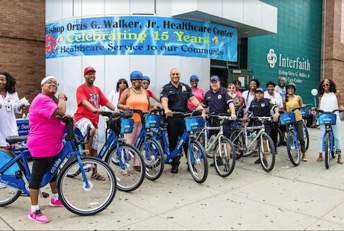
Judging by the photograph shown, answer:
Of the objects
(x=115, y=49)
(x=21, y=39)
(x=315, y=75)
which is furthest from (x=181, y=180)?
(x=315, y=75)

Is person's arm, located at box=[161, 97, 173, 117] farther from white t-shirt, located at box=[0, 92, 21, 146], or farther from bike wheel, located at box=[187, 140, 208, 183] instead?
white t-shirt, located at box=[0, 92, 21, 146]

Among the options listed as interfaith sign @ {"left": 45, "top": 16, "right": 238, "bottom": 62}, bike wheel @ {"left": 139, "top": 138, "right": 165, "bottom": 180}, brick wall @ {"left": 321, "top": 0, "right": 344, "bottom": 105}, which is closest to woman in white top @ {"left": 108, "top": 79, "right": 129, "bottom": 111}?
interfaith sign @ {"left": 45, "top": 16, "right": 238, "bottom": 62}

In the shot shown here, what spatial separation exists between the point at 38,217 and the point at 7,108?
2.18 metres

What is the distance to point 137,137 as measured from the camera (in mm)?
5883

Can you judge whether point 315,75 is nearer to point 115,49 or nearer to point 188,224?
point 115,49

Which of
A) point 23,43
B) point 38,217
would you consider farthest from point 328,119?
point 23,43

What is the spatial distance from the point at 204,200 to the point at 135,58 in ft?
15.9

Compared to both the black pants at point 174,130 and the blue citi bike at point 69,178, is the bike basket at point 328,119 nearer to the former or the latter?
the black pants at point 174,130

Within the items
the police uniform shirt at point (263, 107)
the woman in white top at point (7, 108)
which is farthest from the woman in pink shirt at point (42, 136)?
the police uniform shirt at point (263, 107)

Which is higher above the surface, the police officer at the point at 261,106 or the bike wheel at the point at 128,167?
the police officer at the point at 261,106

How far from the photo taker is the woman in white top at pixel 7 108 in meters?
5.14

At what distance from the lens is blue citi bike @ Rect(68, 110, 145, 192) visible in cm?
475

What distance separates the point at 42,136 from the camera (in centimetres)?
373

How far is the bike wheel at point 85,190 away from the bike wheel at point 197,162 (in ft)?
5.13
